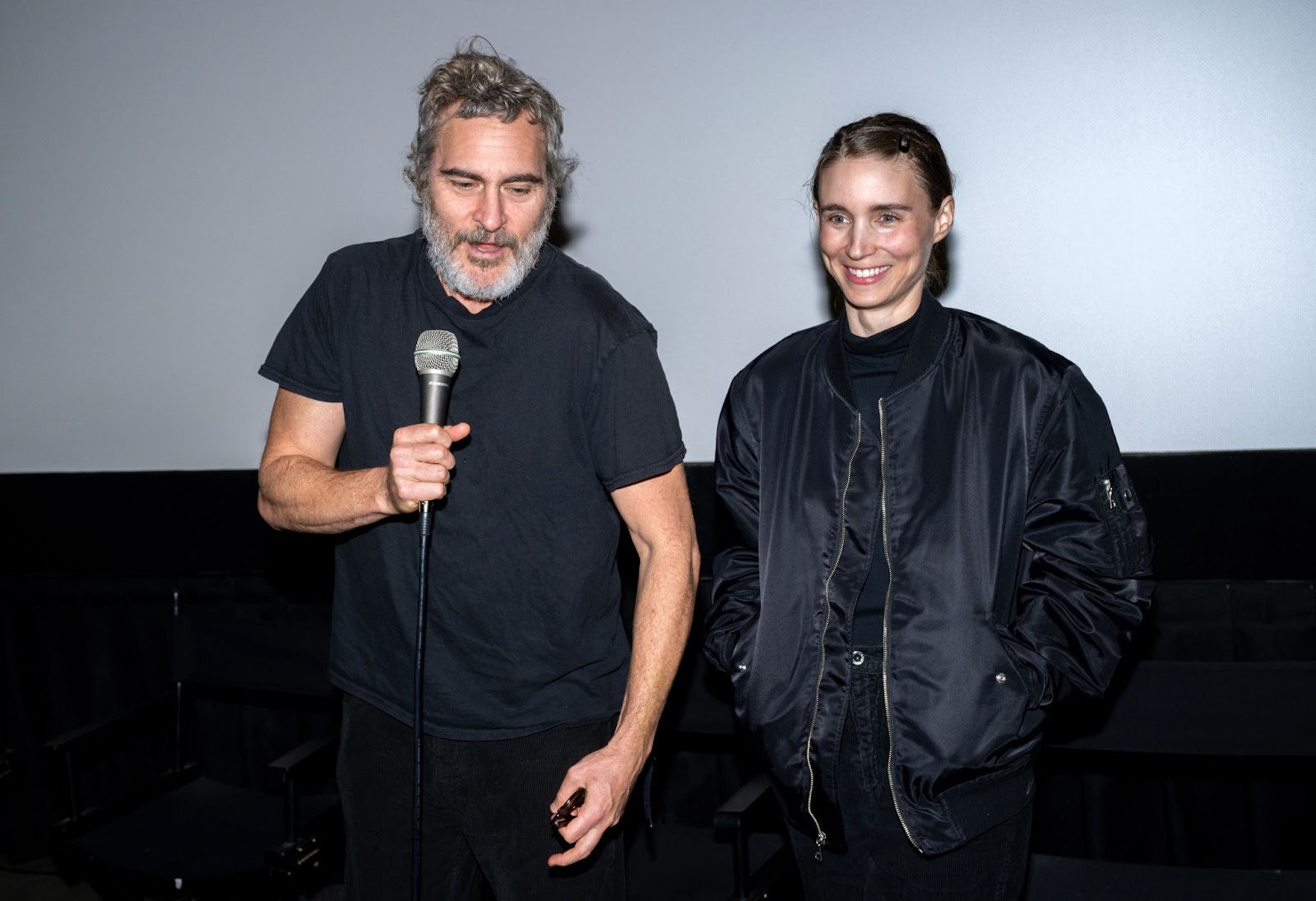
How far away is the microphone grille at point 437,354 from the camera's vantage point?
4.49 ft

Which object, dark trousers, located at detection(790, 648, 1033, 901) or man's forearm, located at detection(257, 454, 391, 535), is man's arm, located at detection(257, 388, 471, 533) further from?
dark trousers, located at detection(790, 648, 1033, 901)

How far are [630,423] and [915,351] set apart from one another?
43 centimetres

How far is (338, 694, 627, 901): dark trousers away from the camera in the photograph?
5.20ft

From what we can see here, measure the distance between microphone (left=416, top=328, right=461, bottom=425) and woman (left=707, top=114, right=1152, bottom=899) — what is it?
22.3 inches

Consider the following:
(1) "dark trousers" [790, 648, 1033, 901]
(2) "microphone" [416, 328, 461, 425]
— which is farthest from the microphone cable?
(1) "dark trousers" [790, 648, 1033, 901]

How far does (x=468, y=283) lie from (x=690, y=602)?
0.55 m

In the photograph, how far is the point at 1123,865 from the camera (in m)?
2.28

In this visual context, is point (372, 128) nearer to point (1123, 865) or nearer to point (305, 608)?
point (305, 608)

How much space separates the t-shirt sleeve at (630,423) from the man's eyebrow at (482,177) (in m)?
0.26

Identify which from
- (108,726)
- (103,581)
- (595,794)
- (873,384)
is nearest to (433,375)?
(595,794)

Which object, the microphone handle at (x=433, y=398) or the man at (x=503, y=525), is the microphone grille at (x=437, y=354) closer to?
the microphone handle at (x=433, y=398)

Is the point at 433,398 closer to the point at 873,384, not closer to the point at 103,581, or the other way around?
the point at 873,384

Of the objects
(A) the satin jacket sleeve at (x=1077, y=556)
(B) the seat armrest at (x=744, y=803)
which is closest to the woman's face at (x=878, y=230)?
(A) the satin jacket sleeve at (x=1077, y=556)

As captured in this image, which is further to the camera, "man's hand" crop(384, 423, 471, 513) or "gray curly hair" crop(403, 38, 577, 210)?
"gray curly hair" crop(403, 38, 577, 210)
